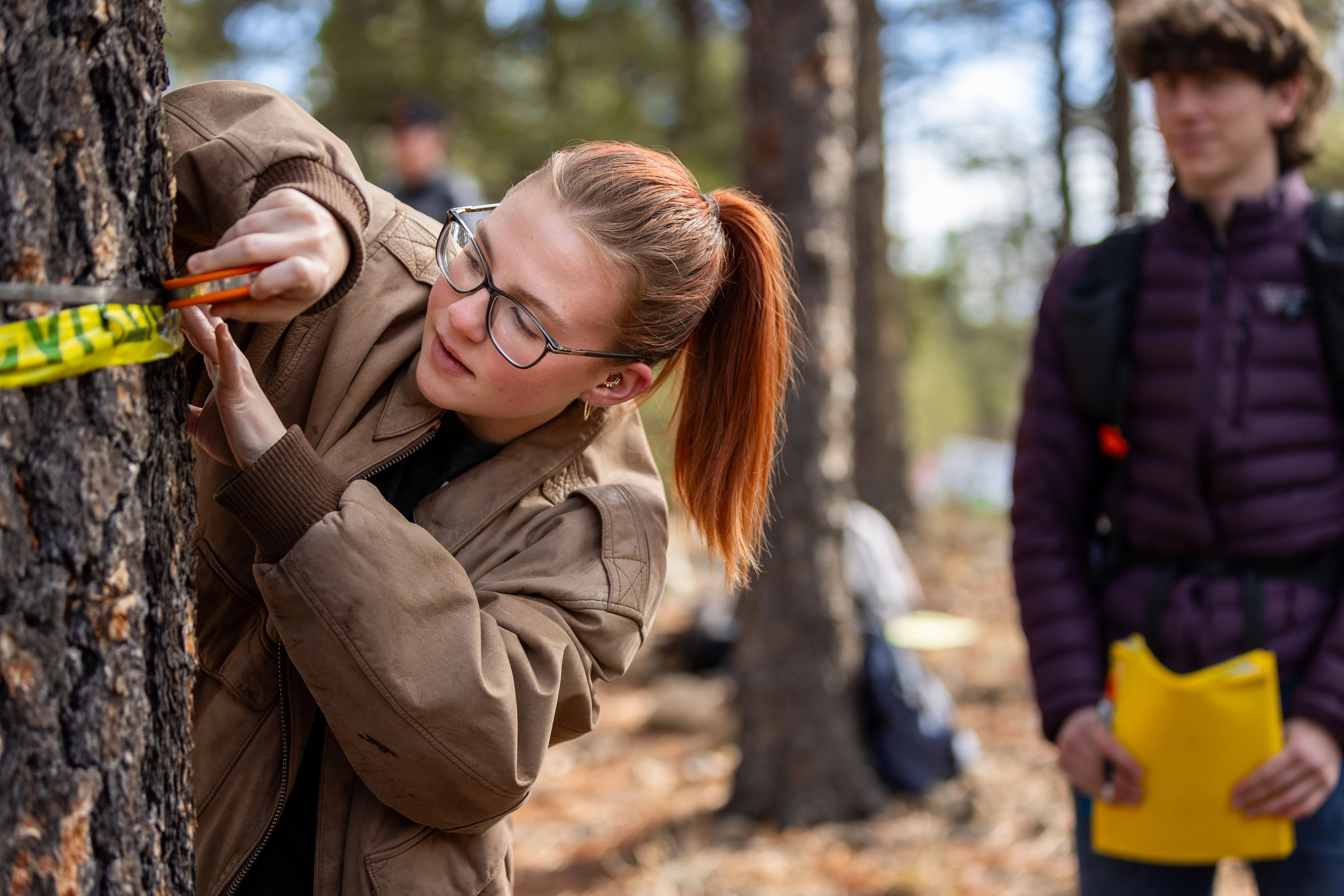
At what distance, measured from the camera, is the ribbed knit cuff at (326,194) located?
124cm

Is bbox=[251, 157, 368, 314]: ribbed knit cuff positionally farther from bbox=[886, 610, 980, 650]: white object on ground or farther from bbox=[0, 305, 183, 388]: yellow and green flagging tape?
bbox=[886, 610, 980, 650]: white object on ground

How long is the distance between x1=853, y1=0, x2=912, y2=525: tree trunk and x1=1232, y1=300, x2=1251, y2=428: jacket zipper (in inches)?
297

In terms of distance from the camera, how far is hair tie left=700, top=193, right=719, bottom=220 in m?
1.56

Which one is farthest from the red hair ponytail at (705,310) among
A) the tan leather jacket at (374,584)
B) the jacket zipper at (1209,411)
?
the jacket zipper at (1209,411)

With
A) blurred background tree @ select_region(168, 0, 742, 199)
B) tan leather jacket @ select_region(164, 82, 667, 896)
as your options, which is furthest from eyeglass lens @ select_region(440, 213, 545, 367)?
blurred background tree @ select_region(168, 0, 742, 199)

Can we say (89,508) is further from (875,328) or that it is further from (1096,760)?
(875,328)

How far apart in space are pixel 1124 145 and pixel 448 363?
809 cm

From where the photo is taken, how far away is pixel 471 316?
1351 millimetres

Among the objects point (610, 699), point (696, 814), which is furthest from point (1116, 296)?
point (610, 699)

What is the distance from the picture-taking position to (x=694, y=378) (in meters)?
1.63

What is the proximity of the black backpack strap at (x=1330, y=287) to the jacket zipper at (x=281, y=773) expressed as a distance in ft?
6.51

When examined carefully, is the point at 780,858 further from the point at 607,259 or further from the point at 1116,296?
the point at 607,259

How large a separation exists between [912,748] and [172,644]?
3.97 meters

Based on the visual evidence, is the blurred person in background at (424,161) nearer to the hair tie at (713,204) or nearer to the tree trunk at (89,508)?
the hair tie at (713,204)
